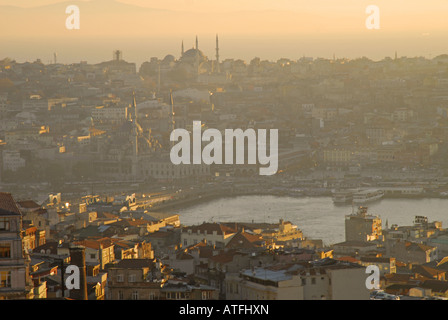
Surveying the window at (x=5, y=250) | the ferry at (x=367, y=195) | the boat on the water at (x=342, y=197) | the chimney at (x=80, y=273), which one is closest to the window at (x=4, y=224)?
the window at (x=5, y=250)

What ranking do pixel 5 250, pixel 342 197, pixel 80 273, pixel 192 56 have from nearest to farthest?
1. pixel 5 250
2. pixel 80 273
3. pixel 342 197
4. pixel 192 56

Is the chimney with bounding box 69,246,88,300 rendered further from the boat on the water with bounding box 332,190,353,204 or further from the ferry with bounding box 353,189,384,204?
the boat on the water with bounding box 332,190,353,204

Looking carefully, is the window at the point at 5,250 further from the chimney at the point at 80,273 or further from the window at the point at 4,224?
the chimney at the point at 80,273

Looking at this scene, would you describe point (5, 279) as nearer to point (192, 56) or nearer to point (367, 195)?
point (367, 195)

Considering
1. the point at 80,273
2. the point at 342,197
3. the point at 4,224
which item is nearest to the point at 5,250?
the point at 4,224

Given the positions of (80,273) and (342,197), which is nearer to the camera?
(80,273)
